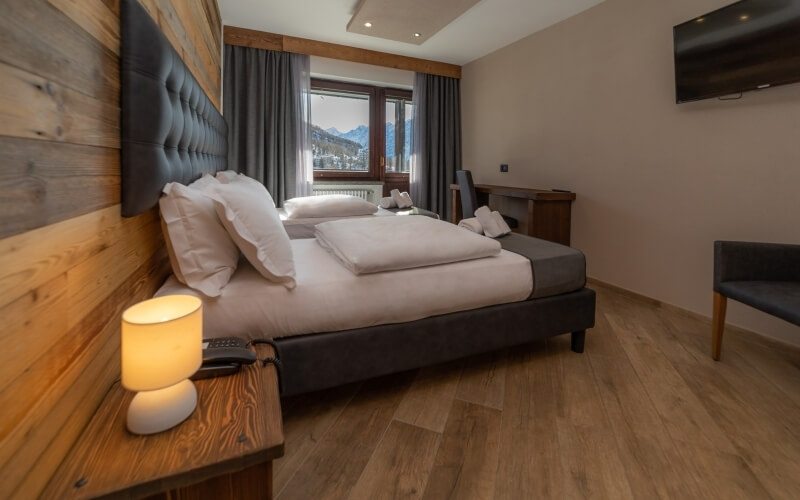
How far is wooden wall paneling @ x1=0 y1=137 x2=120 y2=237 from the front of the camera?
1.90 feet

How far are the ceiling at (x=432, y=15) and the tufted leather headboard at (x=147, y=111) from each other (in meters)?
2.29

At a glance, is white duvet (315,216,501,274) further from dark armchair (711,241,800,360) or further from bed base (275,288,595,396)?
dark armchair (711,241,800,360)

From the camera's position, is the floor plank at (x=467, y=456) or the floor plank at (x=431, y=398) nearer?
the floor plank at (x=467, y=456)

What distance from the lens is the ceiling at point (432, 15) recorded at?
334 cm

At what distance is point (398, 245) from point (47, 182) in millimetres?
1197

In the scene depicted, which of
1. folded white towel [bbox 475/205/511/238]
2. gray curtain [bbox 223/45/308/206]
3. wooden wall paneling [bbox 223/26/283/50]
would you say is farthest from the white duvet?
wooden wall paneling [bbox 223/26/283/50]

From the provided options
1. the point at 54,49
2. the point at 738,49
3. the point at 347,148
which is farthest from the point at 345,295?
the point at 347,148

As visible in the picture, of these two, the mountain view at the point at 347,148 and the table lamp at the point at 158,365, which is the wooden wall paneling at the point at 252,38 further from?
the table lamp at the point at 158,365

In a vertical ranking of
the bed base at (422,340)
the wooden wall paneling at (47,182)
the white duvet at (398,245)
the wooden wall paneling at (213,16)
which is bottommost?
the bed base at (422,340)

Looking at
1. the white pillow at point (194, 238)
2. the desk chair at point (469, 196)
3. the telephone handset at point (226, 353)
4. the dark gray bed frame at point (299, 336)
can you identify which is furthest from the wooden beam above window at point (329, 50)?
the telephone handset at point (226, 353)

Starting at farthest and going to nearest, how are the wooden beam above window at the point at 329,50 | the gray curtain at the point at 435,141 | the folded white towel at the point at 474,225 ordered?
the gray curtain at the point at 435,141 → the wooden beam above window at the point at 329,50 → the folded white towel at the point at 474,225

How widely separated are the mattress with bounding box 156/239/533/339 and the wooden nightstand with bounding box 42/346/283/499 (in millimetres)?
455

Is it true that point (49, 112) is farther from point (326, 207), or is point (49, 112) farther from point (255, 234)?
point (326, 207)

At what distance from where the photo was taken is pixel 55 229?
706 millimetres
